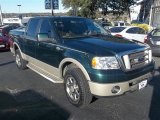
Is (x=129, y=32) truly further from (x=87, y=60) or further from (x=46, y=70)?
(x=87, y=60)

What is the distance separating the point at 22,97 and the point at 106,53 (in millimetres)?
2493

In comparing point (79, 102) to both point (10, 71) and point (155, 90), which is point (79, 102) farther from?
point (10, 71)

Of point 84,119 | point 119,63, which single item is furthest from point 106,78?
point 84,119

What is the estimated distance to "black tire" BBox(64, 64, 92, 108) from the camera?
4387mm

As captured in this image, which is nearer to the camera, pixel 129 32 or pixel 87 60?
pixel 87 60

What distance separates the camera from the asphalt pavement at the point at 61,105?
→ 437 cm

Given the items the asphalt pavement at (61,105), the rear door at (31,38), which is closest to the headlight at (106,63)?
the asphalt pavement at (61,105)

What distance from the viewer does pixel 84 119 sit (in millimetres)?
4250

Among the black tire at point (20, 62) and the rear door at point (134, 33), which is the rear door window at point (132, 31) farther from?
the black tire at point (20, 62)

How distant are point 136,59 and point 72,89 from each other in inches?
58.5

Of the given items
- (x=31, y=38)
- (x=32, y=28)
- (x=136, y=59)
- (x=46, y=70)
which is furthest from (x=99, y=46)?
(x=32, y=28)

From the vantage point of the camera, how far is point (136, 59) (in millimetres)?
4449

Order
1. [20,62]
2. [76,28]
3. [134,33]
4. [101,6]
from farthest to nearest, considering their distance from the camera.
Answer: [101,6] → [134,33] → [20,62] → [76,28]

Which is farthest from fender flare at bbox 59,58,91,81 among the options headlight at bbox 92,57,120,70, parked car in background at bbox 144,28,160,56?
parked car in background at bbox 144,28,160,56
